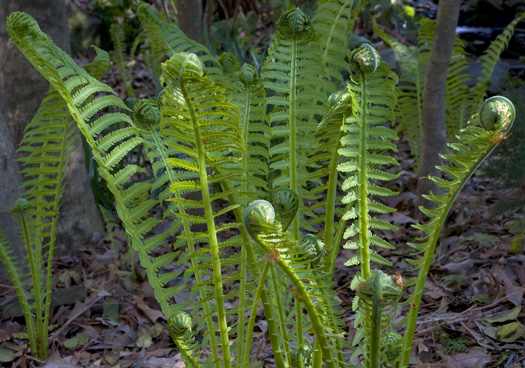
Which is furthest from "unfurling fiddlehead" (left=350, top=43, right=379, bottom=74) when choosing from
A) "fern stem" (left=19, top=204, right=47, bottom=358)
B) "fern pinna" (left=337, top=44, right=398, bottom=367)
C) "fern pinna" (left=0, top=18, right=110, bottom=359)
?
"fern stem" (left=19, top=204, right=47, bottom=358)

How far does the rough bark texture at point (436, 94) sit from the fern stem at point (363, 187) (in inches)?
69.5

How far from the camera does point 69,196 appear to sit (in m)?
3.23

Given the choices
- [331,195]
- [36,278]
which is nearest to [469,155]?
[331,195]

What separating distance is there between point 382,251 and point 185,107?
6.68 feet

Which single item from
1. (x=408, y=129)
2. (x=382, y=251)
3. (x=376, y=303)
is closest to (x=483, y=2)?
(x=408, y=129)

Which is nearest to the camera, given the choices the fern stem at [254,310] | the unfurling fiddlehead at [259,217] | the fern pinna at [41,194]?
the unfurling fiddlehead at [259,217]

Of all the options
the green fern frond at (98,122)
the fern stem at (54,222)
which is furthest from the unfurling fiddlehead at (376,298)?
the fern stem at (54,222)

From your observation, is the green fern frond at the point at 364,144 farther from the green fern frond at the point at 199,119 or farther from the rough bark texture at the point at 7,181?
the rough bark texture at the point at 7,181

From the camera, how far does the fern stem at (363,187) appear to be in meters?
1.39

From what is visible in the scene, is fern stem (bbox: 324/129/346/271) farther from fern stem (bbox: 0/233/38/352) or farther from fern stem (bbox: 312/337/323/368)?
fern stem (bbox: 0/233/38/352)

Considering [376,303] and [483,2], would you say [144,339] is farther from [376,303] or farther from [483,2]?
[483,2]

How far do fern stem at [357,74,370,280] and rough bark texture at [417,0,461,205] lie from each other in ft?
5.80

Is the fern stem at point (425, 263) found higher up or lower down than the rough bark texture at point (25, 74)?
lower down

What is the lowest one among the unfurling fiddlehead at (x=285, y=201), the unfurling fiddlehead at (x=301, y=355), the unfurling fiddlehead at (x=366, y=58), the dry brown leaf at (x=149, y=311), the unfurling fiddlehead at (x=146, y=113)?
the dry brown leaf at (x=149, y=311)
